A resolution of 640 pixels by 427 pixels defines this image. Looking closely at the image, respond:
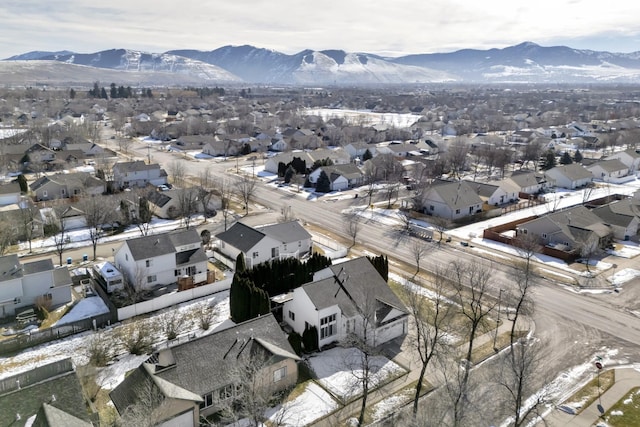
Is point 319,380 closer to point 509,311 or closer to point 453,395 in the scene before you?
point 453,395

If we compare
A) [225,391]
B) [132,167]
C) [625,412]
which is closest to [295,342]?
[225,391]

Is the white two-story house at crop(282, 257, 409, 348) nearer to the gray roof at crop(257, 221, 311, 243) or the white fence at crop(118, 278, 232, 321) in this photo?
the white fence at crop(118, 278, 232, 321)

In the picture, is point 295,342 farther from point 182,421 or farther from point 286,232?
point 286,232

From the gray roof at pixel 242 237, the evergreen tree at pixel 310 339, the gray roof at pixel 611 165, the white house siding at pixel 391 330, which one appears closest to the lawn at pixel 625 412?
the white house siding at pixel 391 330

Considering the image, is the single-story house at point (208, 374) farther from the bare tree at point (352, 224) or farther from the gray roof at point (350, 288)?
the bare tree at point (352, 224)

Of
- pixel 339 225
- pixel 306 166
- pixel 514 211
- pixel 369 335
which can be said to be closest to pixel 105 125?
pixel 306 166
